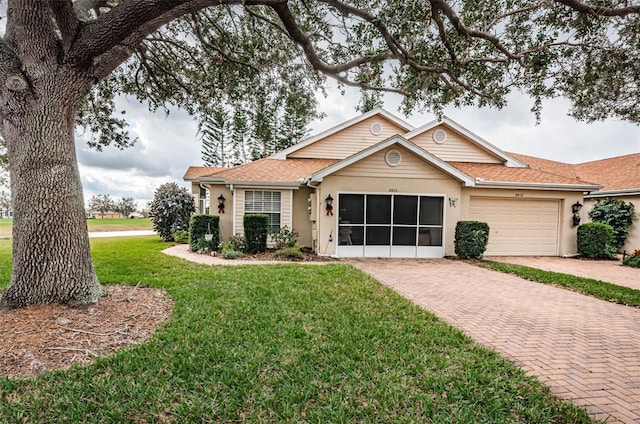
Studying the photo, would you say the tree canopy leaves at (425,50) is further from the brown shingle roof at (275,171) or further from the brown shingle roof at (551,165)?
the brown shingle roof at (551,165)

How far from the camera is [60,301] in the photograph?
473cm

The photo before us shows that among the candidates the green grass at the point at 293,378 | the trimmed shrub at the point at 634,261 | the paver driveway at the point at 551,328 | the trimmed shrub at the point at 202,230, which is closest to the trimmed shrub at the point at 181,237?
the trimmed shrub at the point at 202,230

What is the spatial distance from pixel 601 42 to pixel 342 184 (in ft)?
23.6

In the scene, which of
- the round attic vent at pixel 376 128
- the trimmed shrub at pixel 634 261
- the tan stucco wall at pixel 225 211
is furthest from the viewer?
the round attic vent at pixel 376 128

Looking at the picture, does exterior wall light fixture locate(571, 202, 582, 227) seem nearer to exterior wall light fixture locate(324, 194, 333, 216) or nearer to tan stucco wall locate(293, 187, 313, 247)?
exterior wall light fixture locate(324, 194, 333, 216)

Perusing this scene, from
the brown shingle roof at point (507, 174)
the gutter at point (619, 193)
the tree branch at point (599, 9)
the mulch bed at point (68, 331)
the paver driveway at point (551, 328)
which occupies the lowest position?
the paver driveway at point (551, 328)

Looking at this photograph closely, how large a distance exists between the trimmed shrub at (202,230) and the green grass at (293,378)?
6.65 metres

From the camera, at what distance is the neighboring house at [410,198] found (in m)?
11.2

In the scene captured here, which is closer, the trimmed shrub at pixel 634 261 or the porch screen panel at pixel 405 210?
the trimmed shrub at pixel 634 261

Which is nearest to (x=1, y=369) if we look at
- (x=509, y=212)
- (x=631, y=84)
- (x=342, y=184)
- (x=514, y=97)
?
(x=342, y=184)

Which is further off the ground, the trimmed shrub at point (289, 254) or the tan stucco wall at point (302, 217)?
the tan stucco wall at point (302, 217)

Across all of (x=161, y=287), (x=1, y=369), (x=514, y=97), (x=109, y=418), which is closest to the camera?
(x=109, y=418)

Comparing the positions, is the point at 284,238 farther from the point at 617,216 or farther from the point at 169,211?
the point at 617,216

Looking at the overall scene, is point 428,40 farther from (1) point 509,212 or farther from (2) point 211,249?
(2) point 211,249
